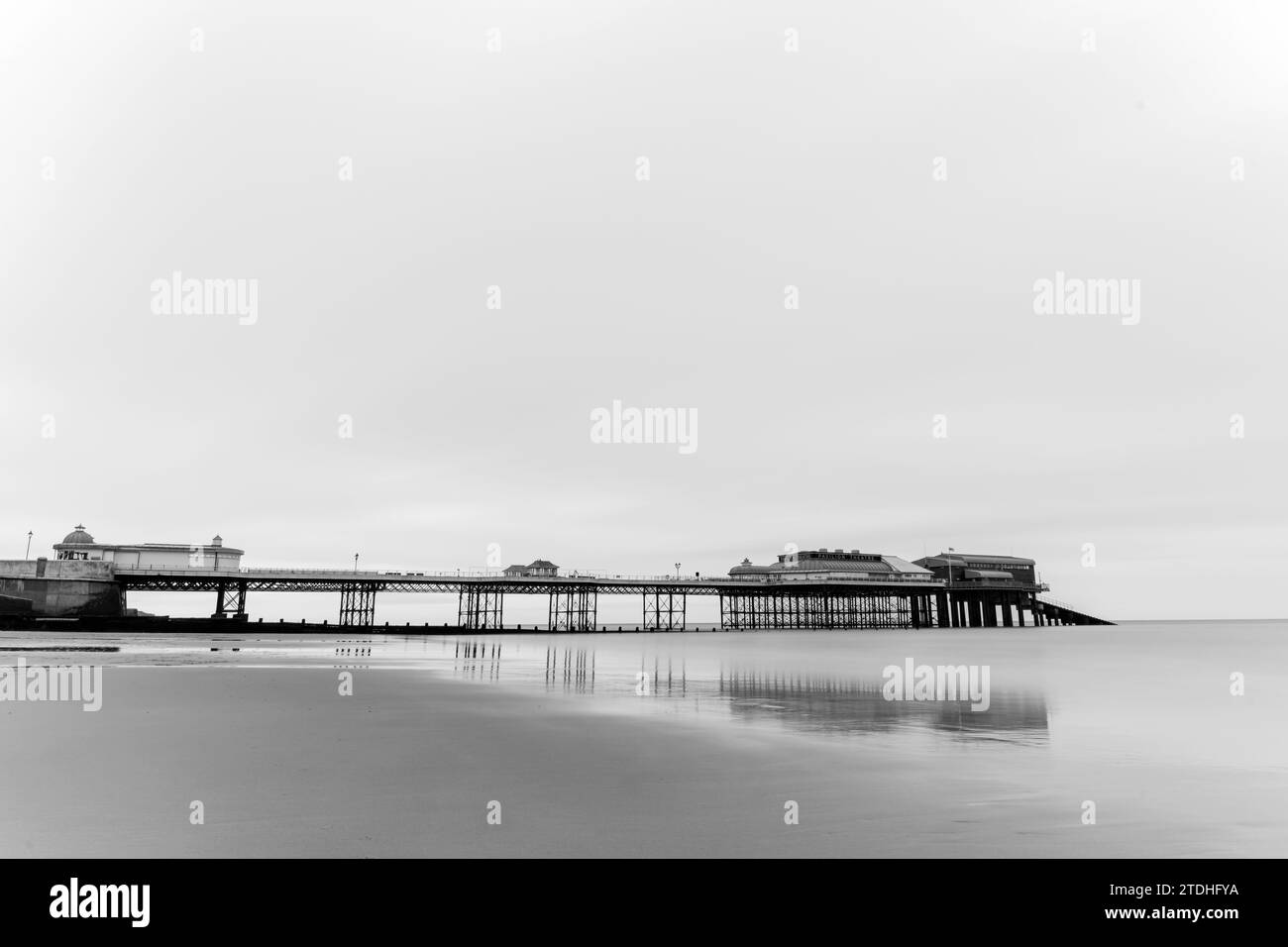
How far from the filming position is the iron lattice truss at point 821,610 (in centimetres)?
13600

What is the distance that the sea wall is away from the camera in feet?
278

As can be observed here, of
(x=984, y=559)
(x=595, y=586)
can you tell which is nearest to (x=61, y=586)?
(x=595, y=586)

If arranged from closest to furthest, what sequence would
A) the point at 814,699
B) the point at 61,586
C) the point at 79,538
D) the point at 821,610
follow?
the point at 814,699, the point at 61,586, the point at 79,538, the point at 821,610

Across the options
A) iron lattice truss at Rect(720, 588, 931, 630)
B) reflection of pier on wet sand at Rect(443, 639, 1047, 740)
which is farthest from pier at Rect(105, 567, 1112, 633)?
reflection of pier on wet sand at Rect(443, 639, 1047, 740)

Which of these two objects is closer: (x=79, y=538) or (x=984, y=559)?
(x=79, y=538)

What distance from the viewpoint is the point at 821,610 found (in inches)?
5477

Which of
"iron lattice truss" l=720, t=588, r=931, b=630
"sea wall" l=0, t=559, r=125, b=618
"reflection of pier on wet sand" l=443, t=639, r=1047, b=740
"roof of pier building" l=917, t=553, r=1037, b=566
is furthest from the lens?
"roof of pier building" l=917, t=553, r=1037, b=566

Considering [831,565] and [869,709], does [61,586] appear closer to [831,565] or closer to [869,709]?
[869,709]

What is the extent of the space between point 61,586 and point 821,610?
108702 millimetres

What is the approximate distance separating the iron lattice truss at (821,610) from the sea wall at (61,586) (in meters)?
86.1

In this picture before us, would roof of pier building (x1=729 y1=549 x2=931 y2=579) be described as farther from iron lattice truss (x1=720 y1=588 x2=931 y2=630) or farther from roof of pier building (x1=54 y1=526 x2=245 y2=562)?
roof of pier building (x1=54 y1=526 x2=245 y2=562)

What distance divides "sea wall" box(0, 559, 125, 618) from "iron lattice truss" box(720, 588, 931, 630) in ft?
283

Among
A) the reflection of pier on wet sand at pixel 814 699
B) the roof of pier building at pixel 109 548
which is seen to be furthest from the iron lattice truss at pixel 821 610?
the reflection of pier on wet sand at pixel 814 699
